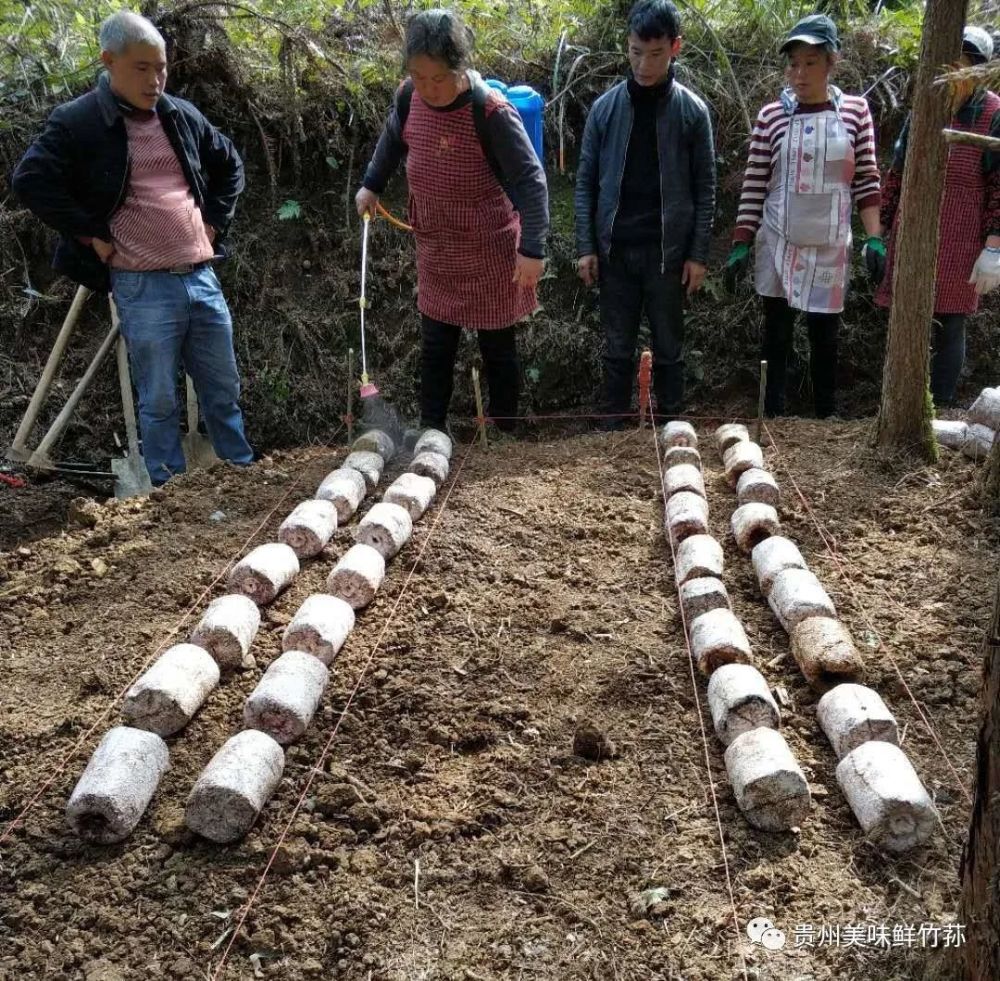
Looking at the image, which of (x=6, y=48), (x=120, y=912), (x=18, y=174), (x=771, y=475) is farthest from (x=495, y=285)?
(x=6, y=48)

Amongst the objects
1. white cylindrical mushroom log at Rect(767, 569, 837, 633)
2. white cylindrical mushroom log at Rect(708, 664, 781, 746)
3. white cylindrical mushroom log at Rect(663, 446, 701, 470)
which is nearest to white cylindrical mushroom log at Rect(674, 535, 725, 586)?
white cylindrical mushroom log at Rect(767, 569, 837, 633)

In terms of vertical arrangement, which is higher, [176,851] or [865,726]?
[865,726]

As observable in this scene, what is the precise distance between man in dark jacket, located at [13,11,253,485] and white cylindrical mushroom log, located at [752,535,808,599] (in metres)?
2.69

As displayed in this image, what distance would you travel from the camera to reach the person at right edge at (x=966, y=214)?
4.39m

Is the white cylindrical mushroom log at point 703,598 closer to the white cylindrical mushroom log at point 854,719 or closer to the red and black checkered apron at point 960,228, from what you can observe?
the white cylindrical mushroom log at point 854,719

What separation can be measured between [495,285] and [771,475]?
1563mm

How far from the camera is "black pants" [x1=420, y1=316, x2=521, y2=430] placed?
4758mm

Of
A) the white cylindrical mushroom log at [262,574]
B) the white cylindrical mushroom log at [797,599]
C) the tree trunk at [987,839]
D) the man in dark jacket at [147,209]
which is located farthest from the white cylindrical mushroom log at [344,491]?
the tree trunk at [987,839]

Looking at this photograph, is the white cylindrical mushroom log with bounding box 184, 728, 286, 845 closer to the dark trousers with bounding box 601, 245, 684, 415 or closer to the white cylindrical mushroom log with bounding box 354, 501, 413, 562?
the white cylindrical mushroom log with bounding box 354, 501, 413, 562

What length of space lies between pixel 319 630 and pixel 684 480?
6.09 ft

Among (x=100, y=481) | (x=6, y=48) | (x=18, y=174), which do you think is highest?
(x=6, y=48)

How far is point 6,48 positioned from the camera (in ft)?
20.3

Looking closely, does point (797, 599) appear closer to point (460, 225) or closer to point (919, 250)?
point (919, 250)

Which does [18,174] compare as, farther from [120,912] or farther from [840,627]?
[840,627]
